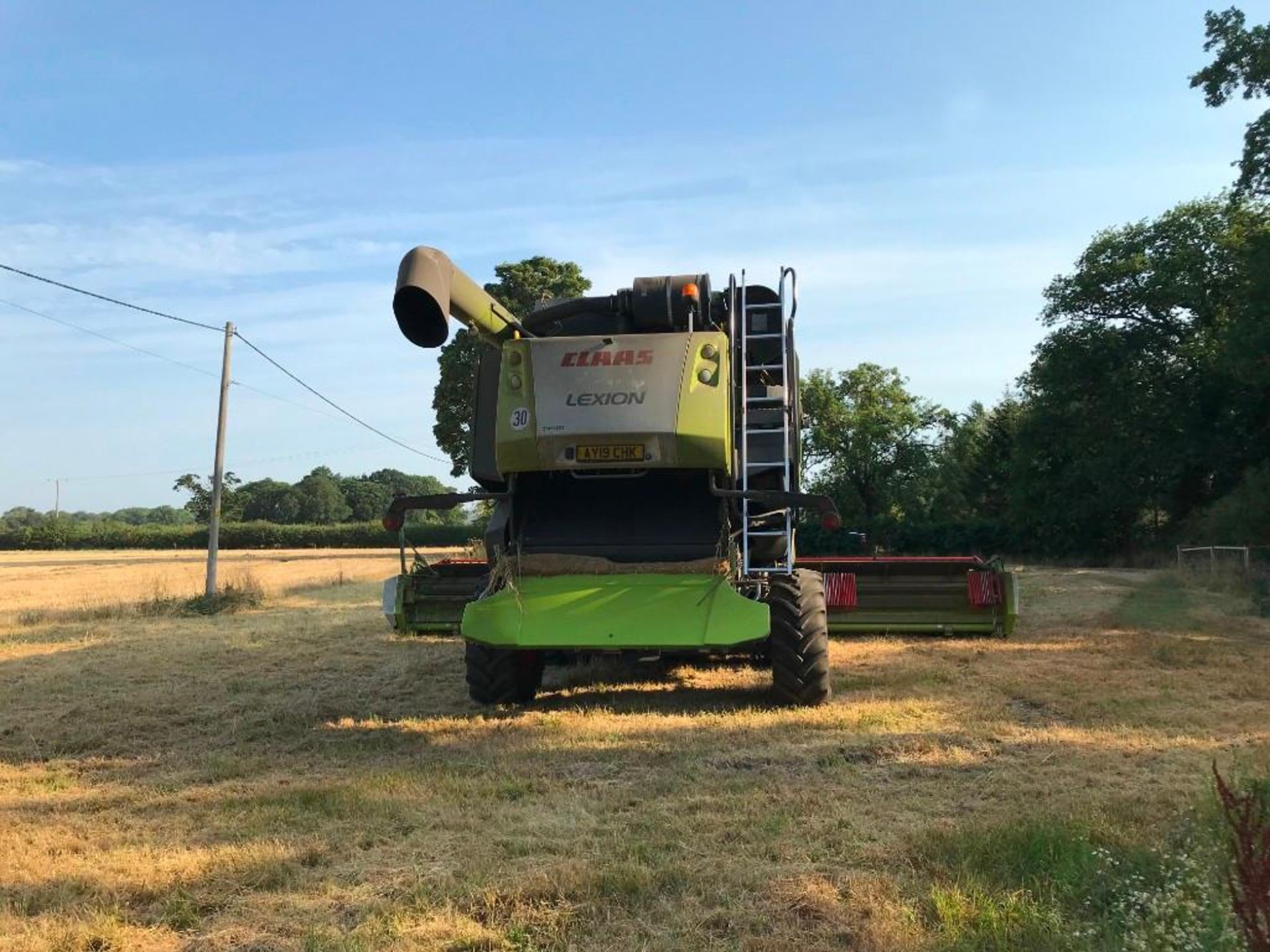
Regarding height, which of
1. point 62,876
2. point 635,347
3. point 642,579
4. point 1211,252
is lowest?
point 62,876

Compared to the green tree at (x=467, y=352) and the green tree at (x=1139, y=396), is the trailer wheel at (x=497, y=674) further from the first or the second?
the green tree at (x=1139, y=396)

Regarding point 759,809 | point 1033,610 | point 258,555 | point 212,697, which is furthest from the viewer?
point 258,555

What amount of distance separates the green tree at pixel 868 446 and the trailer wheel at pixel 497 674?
133ft

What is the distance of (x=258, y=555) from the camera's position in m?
52.2

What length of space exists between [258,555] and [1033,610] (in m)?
46.4

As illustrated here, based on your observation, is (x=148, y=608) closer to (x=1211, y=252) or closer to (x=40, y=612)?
(x=40, y=612)

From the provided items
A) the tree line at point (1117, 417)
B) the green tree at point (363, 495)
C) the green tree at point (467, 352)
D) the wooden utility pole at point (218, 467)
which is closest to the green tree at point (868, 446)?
the tree line at point (1117, 417)

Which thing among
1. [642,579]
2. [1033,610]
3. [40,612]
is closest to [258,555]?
[40,612]

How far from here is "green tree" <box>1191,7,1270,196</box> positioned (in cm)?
2058

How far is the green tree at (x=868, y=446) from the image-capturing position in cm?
4753

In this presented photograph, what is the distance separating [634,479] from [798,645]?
6.00ft

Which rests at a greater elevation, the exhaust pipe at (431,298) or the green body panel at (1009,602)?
the exhaust pipe at (431,298)

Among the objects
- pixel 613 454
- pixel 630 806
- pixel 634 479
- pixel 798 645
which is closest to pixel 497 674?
pixel 634 479

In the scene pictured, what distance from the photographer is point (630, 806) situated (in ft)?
15.4
